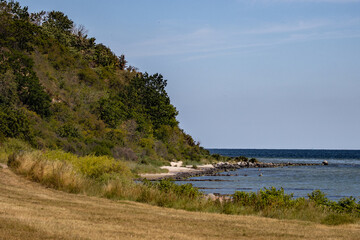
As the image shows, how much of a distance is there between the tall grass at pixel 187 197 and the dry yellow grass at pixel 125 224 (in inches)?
46.4

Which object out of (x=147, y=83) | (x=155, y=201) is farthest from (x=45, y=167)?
(x=147, y=83)

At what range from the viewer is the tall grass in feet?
57.7

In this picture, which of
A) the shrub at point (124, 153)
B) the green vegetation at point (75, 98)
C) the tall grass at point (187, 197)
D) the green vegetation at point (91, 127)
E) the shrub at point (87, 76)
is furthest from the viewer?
the shrub at point (87, 76)

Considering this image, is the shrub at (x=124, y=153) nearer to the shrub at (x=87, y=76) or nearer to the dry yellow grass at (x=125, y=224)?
the shrub at (x=87, y=76)

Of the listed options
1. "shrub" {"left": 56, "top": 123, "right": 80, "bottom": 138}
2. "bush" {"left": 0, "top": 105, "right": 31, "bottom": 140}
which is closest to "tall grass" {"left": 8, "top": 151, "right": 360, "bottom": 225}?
"bush" {"left": 0, "top": 105, "right": 31, "bottom": 140}

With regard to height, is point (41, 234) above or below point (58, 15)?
below

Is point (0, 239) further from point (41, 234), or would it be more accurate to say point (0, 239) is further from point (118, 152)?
point (118, 152)

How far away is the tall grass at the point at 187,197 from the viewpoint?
17.6 m

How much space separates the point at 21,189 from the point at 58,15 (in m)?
70.4

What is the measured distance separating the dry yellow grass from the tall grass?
118 cm

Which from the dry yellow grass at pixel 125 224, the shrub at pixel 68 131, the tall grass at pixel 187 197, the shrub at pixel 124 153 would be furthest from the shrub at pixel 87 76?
the dry yellow grass at pixel 125 224

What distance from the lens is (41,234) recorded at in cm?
1141

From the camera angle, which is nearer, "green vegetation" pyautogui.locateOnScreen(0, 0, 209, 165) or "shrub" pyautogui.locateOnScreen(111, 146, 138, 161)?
"green vegetation" pyautogui.locateOnScreen(0, 0, 209, 165)

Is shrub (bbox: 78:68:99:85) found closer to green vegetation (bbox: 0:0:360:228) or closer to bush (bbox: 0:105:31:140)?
green vegetation (bbox: 0:0:360:228)
